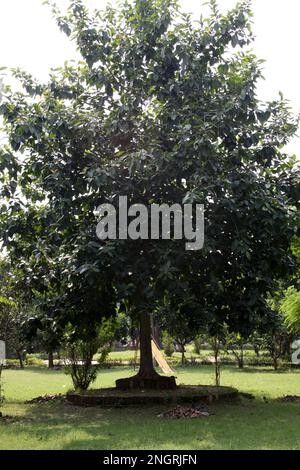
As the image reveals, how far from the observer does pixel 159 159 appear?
42.7 ft

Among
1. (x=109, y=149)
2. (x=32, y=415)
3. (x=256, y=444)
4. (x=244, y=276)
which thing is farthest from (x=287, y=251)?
(x=32, y=415)

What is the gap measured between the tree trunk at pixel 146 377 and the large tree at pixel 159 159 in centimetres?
5

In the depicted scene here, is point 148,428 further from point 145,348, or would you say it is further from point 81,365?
point 81,365

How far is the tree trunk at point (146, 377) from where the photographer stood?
15.8m

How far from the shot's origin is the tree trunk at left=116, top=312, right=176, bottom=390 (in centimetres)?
1580

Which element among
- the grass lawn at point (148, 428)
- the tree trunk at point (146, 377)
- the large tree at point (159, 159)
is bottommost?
the grass lawn at point (148, 428)

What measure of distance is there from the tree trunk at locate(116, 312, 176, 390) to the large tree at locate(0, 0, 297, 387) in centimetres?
5

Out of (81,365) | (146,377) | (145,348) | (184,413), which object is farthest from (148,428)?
(81,365)

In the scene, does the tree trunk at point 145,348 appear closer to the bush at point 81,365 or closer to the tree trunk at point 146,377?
the tree trunk at point 146,377

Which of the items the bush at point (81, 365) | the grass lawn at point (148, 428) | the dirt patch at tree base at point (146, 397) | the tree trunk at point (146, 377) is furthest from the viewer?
the bush at point (81, 365)

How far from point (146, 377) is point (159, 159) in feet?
22.1

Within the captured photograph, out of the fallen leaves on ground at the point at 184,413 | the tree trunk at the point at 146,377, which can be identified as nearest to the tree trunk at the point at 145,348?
the tree trunk at the point at 146,377

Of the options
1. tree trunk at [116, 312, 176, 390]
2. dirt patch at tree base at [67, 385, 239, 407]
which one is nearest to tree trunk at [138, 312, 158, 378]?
tree trunk at [116, 312, 176, 390]

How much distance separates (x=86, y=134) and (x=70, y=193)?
1.62 m
